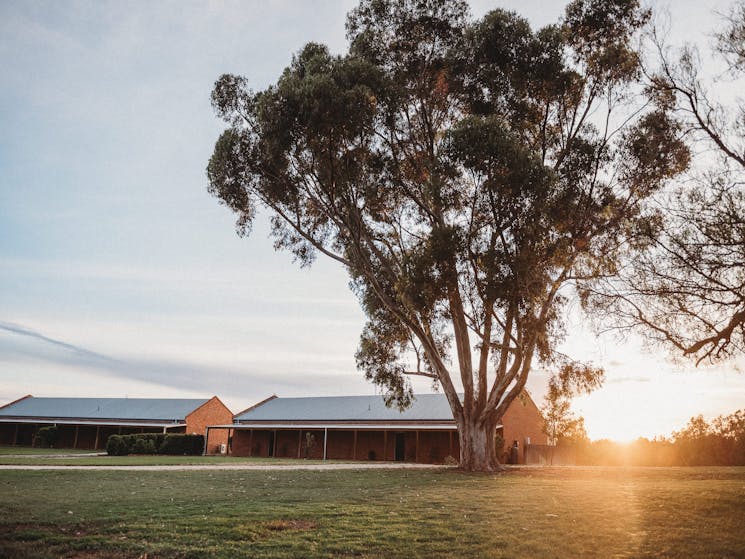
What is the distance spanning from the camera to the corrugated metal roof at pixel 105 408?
143 feet

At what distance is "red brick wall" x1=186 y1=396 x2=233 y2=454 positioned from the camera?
42.8 m

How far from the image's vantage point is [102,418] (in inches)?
1722

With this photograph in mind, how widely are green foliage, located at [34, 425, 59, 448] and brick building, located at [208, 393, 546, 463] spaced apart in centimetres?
1171

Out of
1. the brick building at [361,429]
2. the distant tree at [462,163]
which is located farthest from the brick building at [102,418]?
the distant tree at [462,163]

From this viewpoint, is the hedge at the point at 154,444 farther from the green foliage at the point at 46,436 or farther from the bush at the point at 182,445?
the green foliage at the point at 46,436

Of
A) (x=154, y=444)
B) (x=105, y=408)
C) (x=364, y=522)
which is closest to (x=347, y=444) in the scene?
(x=154, y=444)

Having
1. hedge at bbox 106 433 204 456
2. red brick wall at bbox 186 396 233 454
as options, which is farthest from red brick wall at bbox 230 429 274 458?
hedge at bbox 106 433 204 456

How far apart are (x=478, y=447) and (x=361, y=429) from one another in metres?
16.7

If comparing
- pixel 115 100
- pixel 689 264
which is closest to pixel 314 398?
pixel 115 100

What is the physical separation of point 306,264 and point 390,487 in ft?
33.9

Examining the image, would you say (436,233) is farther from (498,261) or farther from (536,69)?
(536,69)

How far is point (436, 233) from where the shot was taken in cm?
1605

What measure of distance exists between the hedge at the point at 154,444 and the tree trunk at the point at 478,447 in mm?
22331

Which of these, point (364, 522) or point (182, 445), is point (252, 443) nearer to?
point (182, 445)
